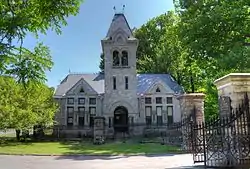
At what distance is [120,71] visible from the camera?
42.6 m

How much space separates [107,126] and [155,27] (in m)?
22.5

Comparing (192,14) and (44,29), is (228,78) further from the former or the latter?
(192,14)

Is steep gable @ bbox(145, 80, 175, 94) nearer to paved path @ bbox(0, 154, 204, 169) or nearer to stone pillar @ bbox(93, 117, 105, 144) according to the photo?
stone pillar @ bbox(93, 117, 105, 144)

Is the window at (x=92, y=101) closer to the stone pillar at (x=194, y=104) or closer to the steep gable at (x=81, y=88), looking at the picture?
the steep gable at (x=81, y=88)

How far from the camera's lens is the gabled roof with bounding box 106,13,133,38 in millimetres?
42938

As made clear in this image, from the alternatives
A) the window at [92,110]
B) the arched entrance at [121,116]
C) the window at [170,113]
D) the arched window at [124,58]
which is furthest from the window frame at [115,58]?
the window at [170,113]

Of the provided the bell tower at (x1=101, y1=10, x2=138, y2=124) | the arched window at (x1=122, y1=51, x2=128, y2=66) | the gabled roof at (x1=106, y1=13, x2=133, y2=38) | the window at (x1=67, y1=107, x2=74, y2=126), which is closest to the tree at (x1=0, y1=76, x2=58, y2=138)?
the window at (x1=67, y1=107, x2=74, y2=126)

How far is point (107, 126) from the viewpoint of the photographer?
41.1m

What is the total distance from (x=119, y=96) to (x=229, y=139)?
110 ft

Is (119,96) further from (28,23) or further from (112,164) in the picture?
(28,23)

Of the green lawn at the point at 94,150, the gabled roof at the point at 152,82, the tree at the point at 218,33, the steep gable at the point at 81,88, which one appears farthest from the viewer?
the gabled roof at the point at 152,82

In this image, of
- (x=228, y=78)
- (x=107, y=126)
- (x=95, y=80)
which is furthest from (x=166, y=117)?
(x=228, y=78)

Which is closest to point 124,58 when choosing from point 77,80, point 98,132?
point 77,80

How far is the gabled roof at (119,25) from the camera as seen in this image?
42938mm
